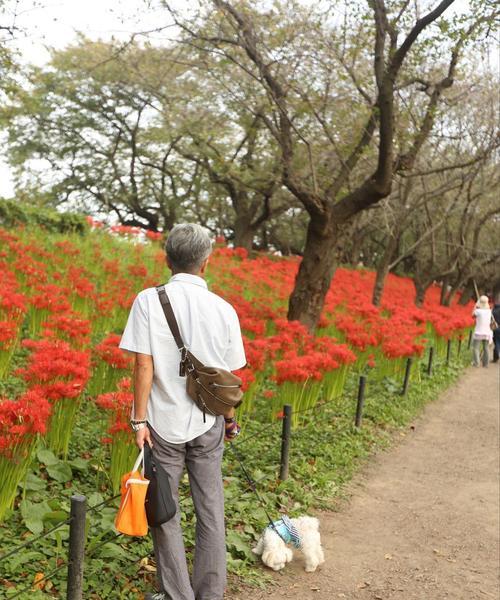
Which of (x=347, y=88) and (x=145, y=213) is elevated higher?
(x=347, y=88)

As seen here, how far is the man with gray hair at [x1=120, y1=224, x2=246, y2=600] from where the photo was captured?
302 centimetres

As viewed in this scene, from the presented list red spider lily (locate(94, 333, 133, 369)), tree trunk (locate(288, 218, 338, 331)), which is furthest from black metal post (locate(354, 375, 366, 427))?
red spider lily (locate(94, 333, 133, 369))

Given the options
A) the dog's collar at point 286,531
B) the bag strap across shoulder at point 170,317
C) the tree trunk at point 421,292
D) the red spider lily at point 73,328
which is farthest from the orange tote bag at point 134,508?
the tree trunk at point 421,292

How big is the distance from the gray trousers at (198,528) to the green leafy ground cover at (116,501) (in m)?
0.57

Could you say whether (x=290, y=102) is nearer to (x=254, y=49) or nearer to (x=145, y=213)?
(x=254, y=49)

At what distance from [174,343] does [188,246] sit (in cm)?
47

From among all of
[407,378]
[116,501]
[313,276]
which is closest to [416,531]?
[116,501]

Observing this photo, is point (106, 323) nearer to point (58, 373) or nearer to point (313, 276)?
point (313, 276)

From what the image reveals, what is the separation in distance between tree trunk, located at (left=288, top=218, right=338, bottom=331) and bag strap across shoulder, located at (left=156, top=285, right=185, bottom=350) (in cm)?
738

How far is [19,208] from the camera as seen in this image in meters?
14.4

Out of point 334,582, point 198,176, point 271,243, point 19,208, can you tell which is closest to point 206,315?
point 334,582

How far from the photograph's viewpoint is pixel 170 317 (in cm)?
302

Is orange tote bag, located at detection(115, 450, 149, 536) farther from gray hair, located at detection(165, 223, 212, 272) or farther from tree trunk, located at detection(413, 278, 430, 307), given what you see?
tree trunk, located at detection(413, 278, 430, 307)

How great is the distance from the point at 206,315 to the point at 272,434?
12.8 feet
